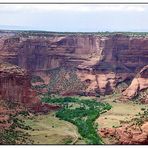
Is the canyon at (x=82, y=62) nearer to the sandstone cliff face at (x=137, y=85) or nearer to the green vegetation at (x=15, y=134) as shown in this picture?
the sandstone cliff face at (x=137, y=85)

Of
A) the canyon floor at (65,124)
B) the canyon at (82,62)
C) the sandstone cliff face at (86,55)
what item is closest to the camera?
the canyon floor at (65,124)

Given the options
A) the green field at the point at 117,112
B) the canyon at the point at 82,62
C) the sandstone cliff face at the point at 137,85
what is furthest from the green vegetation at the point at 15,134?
the sandstone cliff face at the point at 137,85

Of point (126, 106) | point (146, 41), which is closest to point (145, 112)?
point (126, 106)

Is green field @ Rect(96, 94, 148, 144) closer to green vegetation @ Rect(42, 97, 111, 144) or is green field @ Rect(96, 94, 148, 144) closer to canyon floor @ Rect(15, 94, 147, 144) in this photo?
canyon floor @ Rect(15, 94, 147, 144)

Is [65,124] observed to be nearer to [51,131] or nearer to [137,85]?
[51,131]

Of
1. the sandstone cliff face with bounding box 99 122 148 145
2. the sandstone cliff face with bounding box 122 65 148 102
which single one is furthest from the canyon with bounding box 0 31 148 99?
the sandstone cliff face with bounding box 99 122 148 145

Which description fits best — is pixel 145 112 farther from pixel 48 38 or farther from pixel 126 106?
pixel 48 38
